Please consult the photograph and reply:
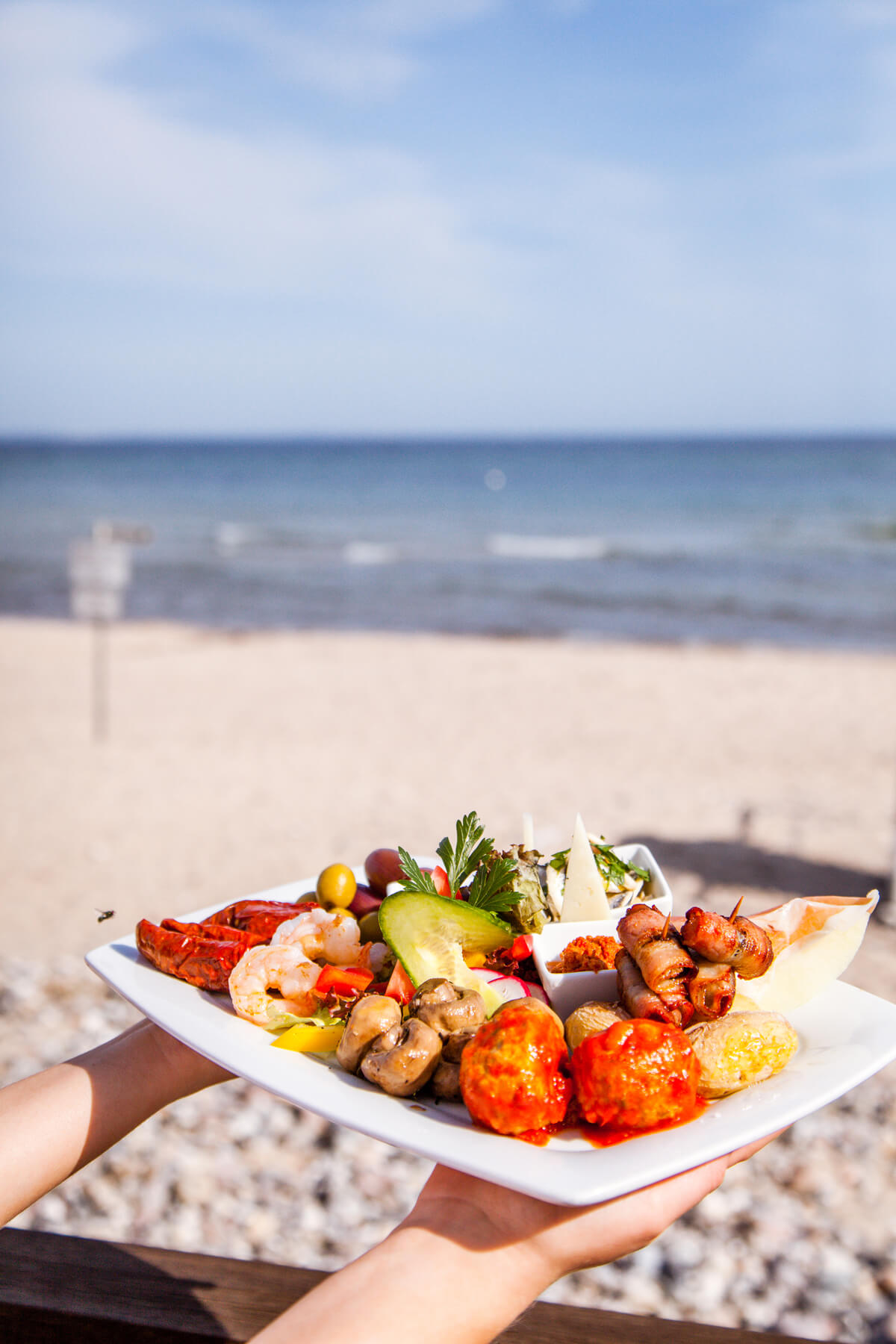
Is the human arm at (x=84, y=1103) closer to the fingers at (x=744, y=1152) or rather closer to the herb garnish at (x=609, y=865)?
the herb garnish at (x=609, y=865)

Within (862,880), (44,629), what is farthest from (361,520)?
(862,880)

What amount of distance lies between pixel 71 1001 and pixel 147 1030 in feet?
11.1

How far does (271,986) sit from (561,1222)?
621mm

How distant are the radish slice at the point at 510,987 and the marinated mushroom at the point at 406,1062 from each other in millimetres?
213

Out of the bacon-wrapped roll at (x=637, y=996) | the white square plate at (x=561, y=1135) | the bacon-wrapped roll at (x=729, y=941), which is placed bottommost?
the white square plate at (x=561, y=1135)

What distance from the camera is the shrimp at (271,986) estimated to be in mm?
1654

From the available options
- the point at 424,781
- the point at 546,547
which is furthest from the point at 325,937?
the point at 546,547

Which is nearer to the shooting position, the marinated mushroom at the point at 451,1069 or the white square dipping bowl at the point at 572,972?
the marinated mushroom at the point at 451,1069

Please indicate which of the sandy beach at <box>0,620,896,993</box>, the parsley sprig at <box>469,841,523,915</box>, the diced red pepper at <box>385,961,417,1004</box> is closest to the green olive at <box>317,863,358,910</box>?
the parsley sprig at <box>469,841,523,915</box>

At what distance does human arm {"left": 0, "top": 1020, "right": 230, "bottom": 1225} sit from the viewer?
161cm

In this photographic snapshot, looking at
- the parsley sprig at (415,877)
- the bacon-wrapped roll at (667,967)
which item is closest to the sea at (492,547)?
the parsley sprig at (415,877)

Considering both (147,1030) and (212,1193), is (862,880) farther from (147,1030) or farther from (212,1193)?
(147,1030)

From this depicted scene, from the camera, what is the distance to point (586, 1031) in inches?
58.6

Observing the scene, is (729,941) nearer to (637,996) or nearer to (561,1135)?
(637,996)
